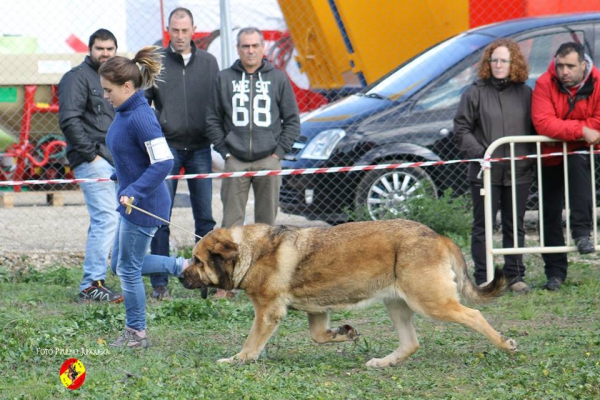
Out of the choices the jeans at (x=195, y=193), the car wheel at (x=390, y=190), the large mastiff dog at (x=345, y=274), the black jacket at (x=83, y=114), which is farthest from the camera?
the car wheel at (x=390, y=190)

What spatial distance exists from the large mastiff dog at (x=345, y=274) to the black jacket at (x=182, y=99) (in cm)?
235

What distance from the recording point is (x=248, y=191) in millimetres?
8008

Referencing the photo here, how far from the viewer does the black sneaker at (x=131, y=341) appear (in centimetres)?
597

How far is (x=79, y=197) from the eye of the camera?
44.4 ft

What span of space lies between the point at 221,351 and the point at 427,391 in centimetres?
152

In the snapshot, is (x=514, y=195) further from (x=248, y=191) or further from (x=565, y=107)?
(x=248, y=191)

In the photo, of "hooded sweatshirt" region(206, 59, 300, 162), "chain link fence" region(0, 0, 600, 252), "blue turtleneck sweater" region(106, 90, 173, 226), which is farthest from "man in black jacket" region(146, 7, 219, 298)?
"blue turtleneck sweater" region(106, 90, 173, 226)

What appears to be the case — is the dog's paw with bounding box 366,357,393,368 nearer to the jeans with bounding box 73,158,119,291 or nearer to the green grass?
the green grass

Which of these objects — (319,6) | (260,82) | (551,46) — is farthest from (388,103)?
(319,6)

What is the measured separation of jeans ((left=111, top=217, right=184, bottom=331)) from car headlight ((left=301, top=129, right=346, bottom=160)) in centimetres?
388

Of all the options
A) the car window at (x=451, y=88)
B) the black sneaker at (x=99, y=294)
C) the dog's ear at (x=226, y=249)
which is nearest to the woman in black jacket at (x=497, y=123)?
the car window at (x=451, y=88)

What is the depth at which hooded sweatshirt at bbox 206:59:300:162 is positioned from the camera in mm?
7758

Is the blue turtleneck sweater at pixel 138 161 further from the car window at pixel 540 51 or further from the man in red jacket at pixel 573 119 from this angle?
the car window at pixel 540 51

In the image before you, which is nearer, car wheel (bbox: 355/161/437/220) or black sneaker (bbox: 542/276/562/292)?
black sneaker (bbox: 542/276/562/292)
